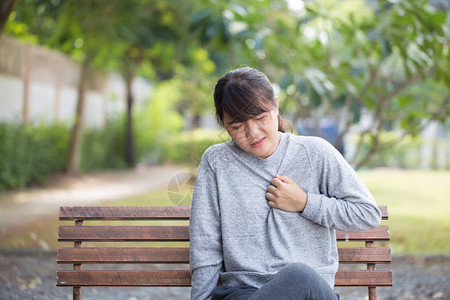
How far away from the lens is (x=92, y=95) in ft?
48.2

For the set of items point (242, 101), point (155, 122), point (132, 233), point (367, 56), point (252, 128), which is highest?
point (367, 56)

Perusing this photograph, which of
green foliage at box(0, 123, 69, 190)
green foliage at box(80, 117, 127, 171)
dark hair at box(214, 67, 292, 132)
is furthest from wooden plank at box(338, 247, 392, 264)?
green foliage at box(80, 117, 127, 171)

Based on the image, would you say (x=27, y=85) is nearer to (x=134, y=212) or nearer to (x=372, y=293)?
(x=134, y=212)

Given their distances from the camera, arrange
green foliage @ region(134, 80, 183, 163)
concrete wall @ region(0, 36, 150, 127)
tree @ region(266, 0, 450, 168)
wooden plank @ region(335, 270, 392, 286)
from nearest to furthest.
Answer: wooden plank @ region(335, 270, 392, 286) → tree @ region(266, 0, 450, 168) → concrete wall @ region(0, 36, 150, 127) → green foliage @ region(134, 80, 183, 163)

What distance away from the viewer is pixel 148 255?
2.69 m

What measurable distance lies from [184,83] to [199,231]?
1457 cm

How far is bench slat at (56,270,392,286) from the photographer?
8.68 ft

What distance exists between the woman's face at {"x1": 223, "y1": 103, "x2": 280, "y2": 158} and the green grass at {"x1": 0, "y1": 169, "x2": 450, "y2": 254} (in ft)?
3.14

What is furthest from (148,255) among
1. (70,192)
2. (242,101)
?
(70,192)

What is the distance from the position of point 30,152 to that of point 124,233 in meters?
8.91

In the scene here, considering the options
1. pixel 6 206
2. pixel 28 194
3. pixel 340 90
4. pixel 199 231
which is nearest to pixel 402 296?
pixel 340 90

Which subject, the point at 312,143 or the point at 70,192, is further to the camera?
the point at 70,192

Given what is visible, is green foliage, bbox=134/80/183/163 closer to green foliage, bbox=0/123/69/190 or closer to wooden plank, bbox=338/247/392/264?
green foliage, bbox=0/123/69/190

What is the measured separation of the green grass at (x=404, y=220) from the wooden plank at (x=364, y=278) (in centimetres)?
102
